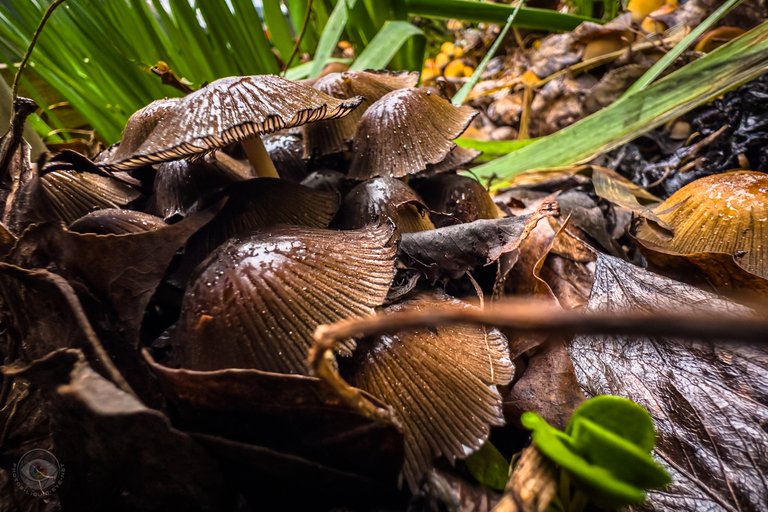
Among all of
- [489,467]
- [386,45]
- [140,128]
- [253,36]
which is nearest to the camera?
[489,467]

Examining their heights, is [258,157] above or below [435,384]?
above

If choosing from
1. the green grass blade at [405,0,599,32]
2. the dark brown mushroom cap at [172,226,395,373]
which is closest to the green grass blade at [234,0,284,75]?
the green grass blade at [405,0,599,32]

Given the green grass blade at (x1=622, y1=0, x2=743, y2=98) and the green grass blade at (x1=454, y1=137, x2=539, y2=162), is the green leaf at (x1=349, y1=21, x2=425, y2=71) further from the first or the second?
the green grass blade at (x1=622, y1=0, x2=743, y2=98)

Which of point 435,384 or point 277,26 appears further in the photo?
point 277,26

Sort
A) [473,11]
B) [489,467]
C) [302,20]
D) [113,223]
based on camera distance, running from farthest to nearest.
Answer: [302,20] < [473,11] < [113,223] < [489,467]

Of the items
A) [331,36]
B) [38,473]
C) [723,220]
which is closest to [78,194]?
[38,473]

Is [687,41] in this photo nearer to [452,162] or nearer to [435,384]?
[452,162]

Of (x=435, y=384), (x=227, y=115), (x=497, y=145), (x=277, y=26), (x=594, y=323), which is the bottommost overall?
(x=497, y=145)

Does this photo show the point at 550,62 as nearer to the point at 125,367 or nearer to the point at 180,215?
the point at 180,215
